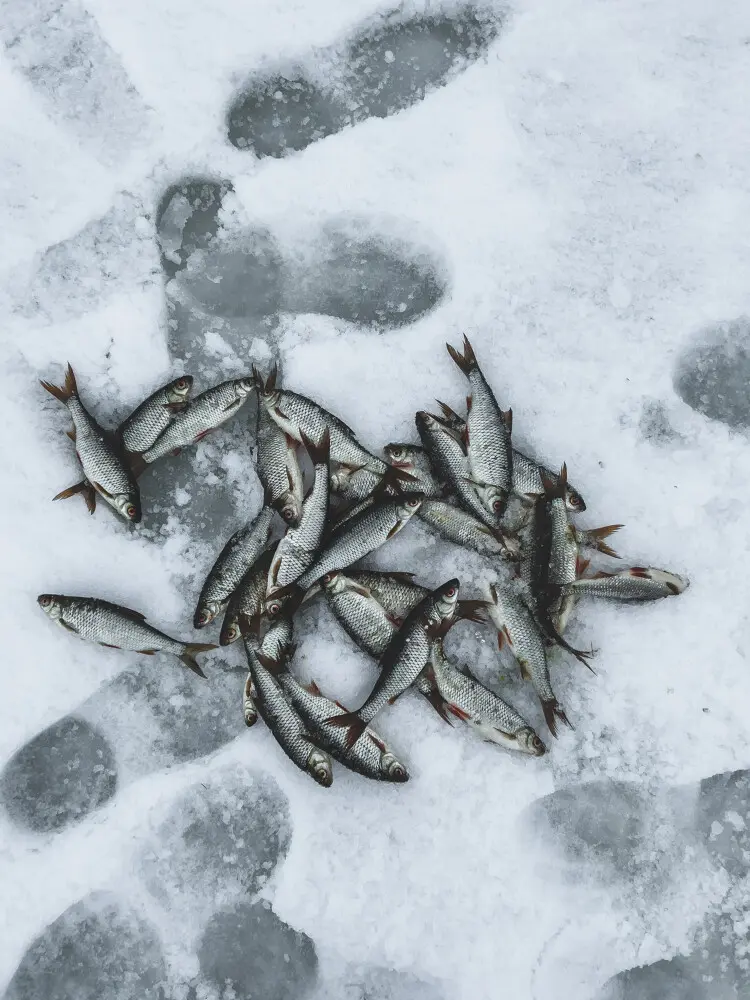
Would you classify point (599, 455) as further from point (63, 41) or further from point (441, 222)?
point (63, 41)

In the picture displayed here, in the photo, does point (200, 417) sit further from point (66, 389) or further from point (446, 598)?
point (446, 598)

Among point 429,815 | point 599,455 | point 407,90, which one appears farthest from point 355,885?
point 407,90

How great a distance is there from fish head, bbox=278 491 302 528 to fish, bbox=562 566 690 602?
133cm

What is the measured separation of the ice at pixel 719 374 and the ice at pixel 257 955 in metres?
3.35

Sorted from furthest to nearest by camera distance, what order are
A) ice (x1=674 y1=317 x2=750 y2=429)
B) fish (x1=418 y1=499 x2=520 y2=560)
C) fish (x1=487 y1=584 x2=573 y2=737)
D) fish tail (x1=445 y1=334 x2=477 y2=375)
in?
ice (x1=674 y1=317 x2=750 y2=429) → fish tail (x1=445 y1=334 x2=477 y2=375) → fish (x1=418 y1=499 x2=520 y2=560) → fish (x1=487 y1=584 x2=573 y2=737)

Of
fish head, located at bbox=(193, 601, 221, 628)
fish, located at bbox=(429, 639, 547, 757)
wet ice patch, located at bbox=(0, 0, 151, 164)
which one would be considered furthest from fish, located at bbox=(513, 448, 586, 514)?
wet ice patch, located at bbox=(0, 0, 151, 164)

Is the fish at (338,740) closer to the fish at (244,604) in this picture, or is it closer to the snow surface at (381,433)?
the snow surface at (381,433)

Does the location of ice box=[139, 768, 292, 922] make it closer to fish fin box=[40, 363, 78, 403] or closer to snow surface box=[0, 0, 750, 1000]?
snow surface box=[0, 0, 750, 1000]

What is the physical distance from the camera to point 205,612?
3369mm

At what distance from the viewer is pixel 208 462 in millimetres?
3635

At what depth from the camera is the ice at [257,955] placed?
11.0 feet

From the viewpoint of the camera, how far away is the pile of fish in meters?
3.33

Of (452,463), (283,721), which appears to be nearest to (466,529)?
(452,463)

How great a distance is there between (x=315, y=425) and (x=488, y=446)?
33.0 inches
